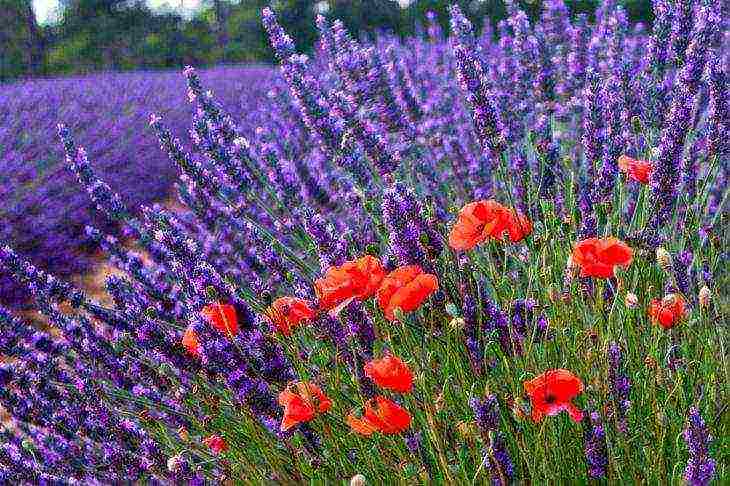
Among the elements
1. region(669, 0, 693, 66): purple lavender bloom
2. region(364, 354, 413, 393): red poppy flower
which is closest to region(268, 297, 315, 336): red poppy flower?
region(364, 354, 413, 393): red poppy flower

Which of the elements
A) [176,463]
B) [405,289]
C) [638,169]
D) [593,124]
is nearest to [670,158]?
[638,169]

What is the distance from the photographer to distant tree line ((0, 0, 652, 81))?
1795 centimetres

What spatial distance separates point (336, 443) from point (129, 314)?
0.55 metres

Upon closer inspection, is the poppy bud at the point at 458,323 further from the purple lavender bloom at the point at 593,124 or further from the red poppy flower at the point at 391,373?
the purple lavender bloom at the point at 593,124

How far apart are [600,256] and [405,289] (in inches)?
12.8

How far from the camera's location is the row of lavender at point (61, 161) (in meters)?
4.77

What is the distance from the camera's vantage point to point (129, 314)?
5.68ft

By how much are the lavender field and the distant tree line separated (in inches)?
608

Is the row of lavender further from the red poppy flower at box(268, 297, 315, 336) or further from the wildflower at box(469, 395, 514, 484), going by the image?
the wildflower at box(469, 395, 514, 484)

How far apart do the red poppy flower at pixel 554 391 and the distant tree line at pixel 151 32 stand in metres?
16.6

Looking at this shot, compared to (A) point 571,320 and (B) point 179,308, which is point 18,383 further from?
(A) point 571,320

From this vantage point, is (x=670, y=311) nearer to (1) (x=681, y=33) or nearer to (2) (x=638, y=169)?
(2) (x=638, y=169)

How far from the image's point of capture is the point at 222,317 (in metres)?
1.38

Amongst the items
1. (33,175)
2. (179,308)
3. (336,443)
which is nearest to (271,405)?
(336,443)
